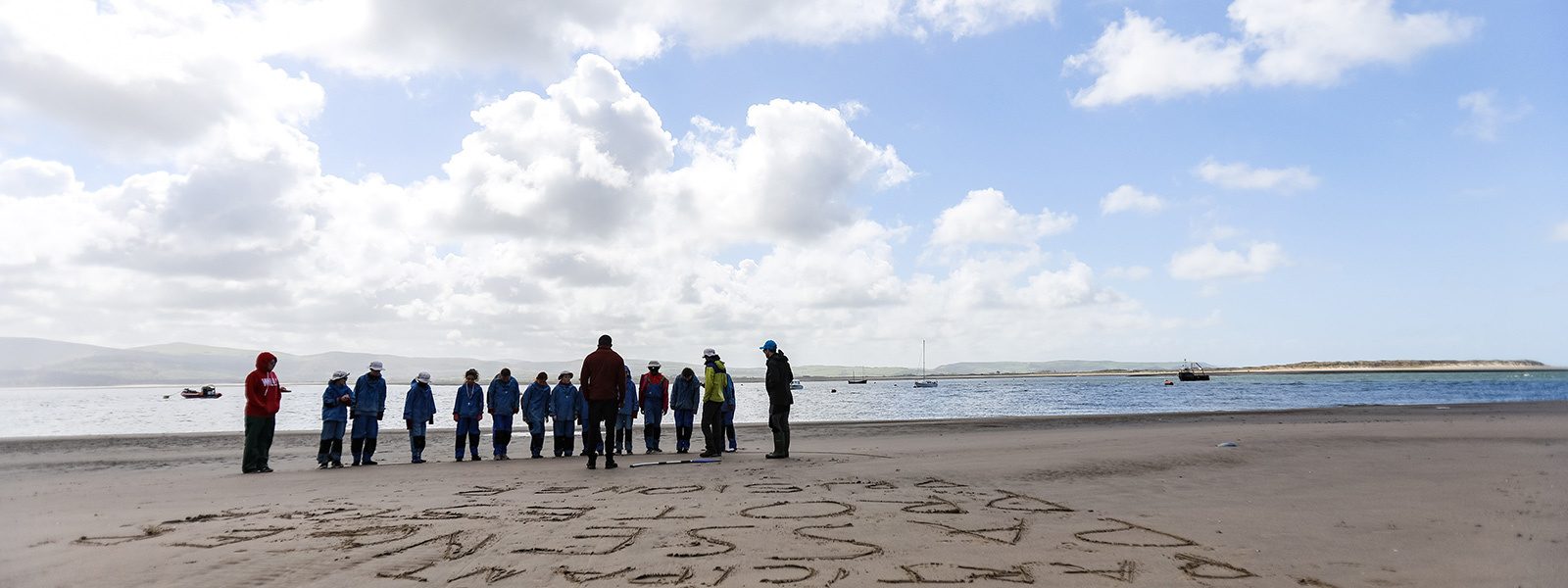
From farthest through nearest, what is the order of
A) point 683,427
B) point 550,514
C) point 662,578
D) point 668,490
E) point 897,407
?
point 897,407
point 683,427
point 668,490
point 550,514
point 662,578

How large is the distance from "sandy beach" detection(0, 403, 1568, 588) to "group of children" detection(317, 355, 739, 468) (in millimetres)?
1206

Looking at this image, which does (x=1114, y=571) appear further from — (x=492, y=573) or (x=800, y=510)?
(x=492, y=573)

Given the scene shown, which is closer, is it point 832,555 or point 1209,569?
point 1209,569

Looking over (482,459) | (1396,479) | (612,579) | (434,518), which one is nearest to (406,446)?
(482,459)

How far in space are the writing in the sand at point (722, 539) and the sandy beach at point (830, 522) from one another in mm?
34

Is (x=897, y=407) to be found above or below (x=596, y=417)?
below

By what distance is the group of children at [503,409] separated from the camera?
589 inches

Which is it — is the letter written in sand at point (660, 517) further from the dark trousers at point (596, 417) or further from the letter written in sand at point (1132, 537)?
the dark trousers at point (596, 417)

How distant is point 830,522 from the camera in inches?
282

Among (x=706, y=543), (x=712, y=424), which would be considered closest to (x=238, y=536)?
(x=706, y=543)

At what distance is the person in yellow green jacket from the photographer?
14.6 metres

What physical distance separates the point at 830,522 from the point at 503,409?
11.1 metres

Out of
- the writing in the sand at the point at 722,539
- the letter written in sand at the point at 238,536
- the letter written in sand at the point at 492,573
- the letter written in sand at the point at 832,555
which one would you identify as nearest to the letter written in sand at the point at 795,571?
the writing in the sand at the point at 722,539

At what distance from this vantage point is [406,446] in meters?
20.4
